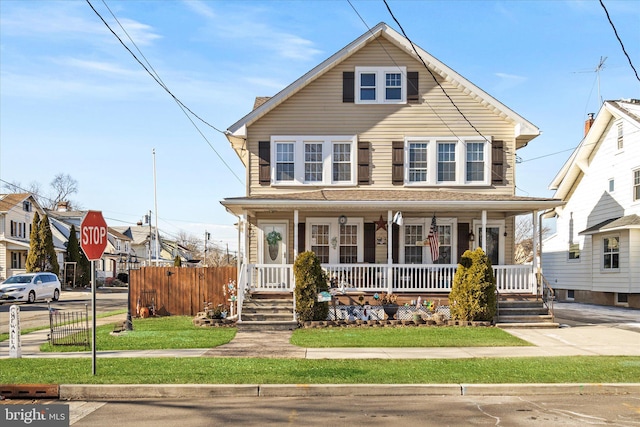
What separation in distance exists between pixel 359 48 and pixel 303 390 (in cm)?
1462

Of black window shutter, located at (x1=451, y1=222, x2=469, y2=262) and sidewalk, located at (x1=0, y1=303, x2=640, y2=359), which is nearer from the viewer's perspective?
sidewalk, located at (x1=0, y1=303, x2=640, y2=359)

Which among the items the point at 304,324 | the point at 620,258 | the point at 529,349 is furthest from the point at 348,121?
the point at 620,258

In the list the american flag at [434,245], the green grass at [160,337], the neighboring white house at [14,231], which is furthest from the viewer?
the neighboring white house at [14,231]

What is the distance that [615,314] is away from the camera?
22516mm

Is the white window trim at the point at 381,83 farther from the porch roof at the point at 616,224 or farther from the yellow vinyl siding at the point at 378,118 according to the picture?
the porch roof at the point at 616,224

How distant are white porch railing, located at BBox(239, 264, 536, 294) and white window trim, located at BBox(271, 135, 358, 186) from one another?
10.5ft

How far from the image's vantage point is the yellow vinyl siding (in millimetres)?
21047

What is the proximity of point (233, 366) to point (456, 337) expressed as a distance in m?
6.62

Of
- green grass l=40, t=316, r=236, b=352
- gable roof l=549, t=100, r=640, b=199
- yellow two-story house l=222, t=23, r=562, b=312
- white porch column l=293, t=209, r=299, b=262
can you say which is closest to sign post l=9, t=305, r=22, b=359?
green grass l=40, t=316, r=236, b=352

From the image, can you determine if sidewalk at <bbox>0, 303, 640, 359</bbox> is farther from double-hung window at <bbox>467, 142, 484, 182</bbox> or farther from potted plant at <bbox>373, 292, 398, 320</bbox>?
double-hung window at <bbox>467, 142, 484, 182</bbox>

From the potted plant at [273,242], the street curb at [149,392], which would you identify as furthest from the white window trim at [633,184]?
the street curb at [149,392]

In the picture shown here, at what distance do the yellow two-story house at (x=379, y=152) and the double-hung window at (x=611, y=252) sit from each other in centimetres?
805

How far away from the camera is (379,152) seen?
21109mm

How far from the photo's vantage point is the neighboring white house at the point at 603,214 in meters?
25.3
